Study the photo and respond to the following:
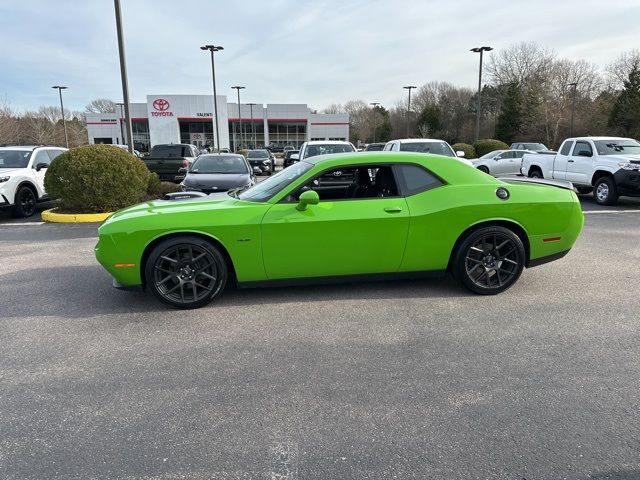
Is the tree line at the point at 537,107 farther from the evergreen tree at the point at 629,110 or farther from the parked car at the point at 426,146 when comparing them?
the parked car at the point at 426,146

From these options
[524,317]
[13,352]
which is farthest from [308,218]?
[13,352]

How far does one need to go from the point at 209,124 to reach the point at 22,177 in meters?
55.2

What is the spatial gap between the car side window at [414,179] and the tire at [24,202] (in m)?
9.37

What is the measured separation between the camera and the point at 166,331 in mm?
3928

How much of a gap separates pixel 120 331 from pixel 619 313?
477 cm

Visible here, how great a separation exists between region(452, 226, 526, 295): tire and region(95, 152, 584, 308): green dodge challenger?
1 cm

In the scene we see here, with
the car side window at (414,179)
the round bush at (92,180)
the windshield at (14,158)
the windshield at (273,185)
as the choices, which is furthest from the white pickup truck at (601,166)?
the windshield at (14,158)

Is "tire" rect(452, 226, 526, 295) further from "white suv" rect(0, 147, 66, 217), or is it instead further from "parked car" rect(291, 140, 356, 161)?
"white suv" rect(0, 147, 66, 217)

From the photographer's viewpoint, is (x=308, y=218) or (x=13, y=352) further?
(x=308, y=218)

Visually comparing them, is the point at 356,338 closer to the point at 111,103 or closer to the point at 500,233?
the point at 500,233

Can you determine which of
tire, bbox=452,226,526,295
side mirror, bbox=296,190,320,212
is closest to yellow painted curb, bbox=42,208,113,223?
side mirror, bbox=296,190,320,212

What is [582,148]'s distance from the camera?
40.8 ft

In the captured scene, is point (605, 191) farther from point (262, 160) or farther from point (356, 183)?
point (262, 160)

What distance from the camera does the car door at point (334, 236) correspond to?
14.1 ft
